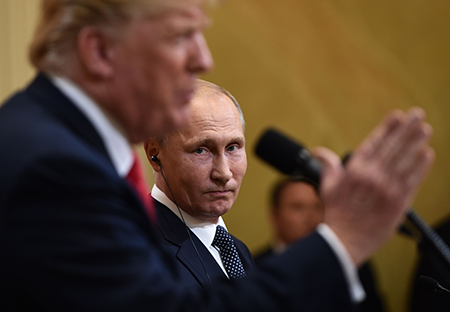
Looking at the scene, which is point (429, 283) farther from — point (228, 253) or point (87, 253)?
point (87, 253)

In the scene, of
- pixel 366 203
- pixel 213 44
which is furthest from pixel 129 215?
pixel 213 44

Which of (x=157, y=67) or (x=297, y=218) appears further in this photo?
(x=297, y=218)

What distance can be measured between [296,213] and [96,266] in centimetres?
379

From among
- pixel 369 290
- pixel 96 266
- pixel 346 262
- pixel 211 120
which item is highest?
pixel 346 262

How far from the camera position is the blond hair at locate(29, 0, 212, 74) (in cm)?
101

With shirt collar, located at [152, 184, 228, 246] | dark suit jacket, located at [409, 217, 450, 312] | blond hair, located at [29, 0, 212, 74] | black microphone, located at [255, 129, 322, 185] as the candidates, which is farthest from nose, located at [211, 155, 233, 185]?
dark suit jacket, located at [409, 217, 450, 312]

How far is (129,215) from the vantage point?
96 centimetres

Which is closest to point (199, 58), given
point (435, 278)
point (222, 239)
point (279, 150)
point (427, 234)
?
point (279, 150)

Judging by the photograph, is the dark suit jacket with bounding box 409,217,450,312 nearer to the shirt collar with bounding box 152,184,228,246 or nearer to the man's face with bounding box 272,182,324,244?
the man's face with bounding box 272,182,324,244

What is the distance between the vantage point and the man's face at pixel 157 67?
3.34 feet

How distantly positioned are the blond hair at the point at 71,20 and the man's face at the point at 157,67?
0.02 meters

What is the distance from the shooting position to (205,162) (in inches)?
78.7

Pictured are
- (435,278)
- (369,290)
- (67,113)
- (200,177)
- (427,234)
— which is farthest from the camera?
(369,290)

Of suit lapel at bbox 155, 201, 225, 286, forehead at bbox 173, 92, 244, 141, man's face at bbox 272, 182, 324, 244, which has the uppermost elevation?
forehead at bbox 173, 92, 244, 141
